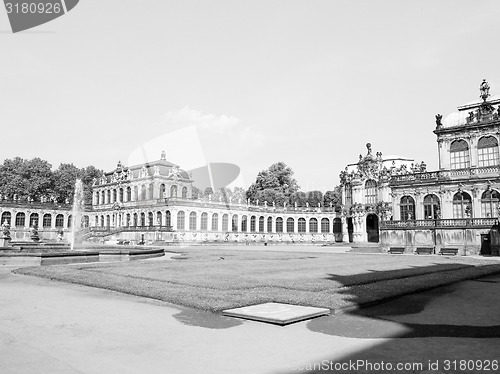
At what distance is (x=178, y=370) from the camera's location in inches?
237

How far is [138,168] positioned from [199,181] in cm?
3074

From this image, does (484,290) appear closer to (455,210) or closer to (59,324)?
(59,324)

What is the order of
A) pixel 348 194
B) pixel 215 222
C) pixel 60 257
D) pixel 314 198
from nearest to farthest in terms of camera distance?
pixel 60 257 < pixel 215 222 < pixel 348 194 < pixel 314 198

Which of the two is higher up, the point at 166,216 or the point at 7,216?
the point at 7,216

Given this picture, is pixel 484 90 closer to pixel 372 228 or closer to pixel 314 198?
pixel 372 228

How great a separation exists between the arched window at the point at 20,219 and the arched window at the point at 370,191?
6710 centimetres

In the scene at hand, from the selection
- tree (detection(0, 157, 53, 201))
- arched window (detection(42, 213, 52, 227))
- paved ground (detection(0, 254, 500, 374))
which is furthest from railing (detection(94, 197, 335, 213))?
paved ground (detection(0, 254, 500, 374))

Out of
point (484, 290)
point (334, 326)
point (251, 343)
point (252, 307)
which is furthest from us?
point (484, 290)

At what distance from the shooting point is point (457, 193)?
47.2 metres

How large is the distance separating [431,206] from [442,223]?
643 cm

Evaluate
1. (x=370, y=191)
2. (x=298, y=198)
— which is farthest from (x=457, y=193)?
(x=298, y=198)

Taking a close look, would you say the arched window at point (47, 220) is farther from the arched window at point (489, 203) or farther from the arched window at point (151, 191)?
the arched window at point (489, 203)

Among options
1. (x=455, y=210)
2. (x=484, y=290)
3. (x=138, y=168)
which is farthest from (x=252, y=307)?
(x=138, y=168)

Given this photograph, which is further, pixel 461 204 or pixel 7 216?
pixel 7 216
